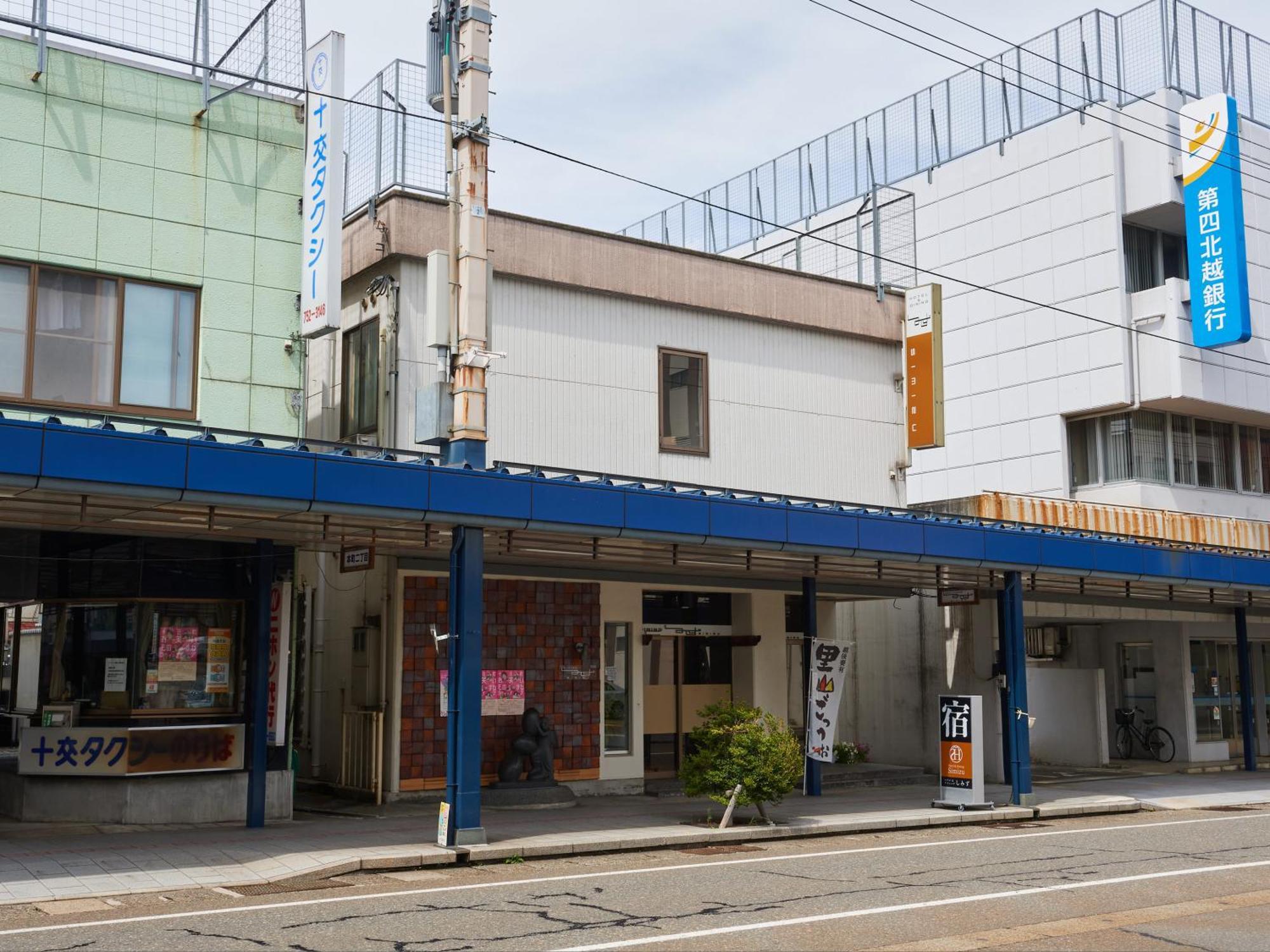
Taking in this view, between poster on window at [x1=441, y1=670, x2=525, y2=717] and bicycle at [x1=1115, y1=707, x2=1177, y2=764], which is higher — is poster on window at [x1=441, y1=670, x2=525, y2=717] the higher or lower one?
the higher one

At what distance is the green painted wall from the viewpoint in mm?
15617

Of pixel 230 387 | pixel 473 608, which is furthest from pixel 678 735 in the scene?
pixel 230 387

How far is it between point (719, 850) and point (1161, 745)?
16237 millimetres

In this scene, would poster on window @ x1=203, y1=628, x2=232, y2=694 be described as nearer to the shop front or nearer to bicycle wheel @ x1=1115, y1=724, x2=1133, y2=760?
the shop front

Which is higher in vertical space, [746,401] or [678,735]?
[746,401]

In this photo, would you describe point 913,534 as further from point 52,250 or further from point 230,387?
point 52,250

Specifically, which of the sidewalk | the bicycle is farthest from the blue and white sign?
the sidewalk

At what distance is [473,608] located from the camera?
1455 centimetres

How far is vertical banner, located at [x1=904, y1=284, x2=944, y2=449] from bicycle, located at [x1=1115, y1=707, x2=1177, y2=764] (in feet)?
30.4

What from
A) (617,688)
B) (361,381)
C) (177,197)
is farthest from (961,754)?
(177,197)

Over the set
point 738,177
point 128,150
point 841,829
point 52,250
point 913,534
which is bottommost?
point 841,829

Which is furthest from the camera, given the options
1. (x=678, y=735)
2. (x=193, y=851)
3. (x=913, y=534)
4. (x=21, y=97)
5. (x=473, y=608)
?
(x=678, y=735)

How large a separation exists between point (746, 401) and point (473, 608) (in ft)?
30.5

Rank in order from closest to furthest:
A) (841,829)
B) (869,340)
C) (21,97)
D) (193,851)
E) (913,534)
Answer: (193,851) → (21,97) → (841,829) → (913,534) → (869,340)
